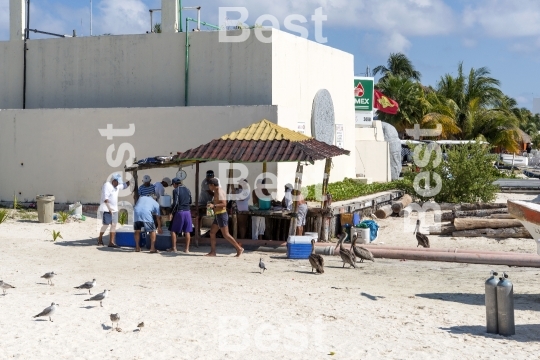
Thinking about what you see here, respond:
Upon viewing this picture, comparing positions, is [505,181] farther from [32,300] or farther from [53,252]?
[32,300]

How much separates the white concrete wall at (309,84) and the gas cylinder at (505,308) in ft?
42.6

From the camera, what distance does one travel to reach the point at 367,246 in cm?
1761

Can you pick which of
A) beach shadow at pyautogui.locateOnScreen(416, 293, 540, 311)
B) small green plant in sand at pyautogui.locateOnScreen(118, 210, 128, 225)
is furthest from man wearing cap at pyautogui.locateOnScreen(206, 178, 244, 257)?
small green plant in sand at pyautogui.locateOnScreen(118, 210, 128, 225)

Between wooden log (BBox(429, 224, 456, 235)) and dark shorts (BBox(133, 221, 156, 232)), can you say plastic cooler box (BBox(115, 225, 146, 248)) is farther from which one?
wooden log (BBox(429, 224, 456, 235))

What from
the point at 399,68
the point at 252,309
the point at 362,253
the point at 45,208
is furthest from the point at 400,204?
the point at 399,68

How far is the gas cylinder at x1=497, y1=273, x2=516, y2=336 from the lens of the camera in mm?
10305

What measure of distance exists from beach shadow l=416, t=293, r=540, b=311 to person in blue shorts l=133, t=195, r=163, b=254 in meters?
6.57

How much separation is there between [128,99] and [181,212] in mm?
9389

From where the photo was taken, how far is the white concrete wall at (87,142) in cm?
2341

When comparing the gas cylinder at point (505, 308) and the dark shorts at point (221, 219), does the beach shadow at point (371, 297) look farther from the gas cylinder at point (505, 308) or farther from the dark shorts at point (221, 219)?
the dark shorts at point (221, 219)

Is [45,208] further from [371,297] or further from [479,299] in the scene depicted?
[479,299]

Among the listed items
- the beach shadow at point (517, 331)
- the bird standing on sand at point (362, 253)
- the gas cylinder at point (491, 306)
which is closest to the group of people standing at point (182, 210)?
the bird standing on sand at point (362, 253)

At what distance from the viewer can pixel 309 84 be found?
26625mm

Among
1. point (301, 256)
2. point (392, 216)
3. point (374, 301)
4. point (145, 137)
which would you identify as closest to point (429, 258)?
point (301, 256)
